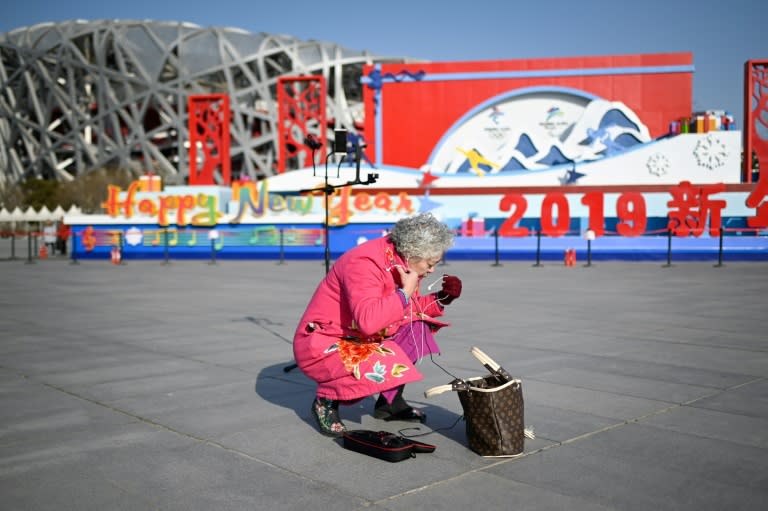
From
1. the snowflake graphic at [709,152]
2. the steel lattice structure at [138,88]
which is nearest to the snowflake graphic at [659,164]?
the snowflake graphic at [709,152]

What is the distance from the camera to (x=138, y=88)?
84812 mm

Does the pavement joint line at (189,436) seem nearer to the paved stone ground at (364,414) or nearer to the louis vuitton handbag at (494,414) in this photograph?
the paved stone ground at (364,414)

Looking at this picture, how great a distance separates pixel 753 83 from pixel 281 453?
3209cm

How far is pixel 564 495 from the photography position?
412 centimetres

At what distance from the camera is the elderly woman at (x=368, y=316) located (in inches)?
193

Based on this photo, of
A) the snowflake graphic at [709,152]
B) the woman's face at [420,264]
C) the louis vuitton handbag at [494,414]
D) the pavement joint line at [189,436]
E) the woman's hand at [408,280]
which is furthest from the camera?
the snowflake graphic at [709,152]

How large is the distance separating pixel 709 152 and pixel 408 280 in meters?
29.0

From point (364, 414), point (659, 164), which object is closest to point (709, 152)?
point (659, 164)

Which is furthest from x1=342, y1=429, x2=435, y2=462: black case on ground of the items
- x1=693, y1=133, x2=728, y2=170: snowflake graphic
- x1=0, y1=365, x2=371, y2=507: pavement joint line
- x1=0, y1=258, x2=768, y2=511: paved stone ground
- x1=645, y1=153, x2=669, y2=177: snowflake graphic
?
x1=693, y1=133, x2=728, y2=170: snowflake graphic

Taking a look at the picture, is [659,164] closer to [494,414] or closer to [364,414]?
[364,414]

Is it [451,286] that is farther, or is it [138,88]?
[138,88]

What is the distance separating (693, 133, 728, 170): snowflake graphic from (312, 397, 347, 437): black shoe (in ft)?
94.4

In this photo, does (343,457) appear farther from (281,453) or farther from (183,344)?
(183,344)

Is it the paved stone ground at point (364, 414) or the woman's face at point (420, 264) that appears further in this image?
the woman's face at point (420, 264)
